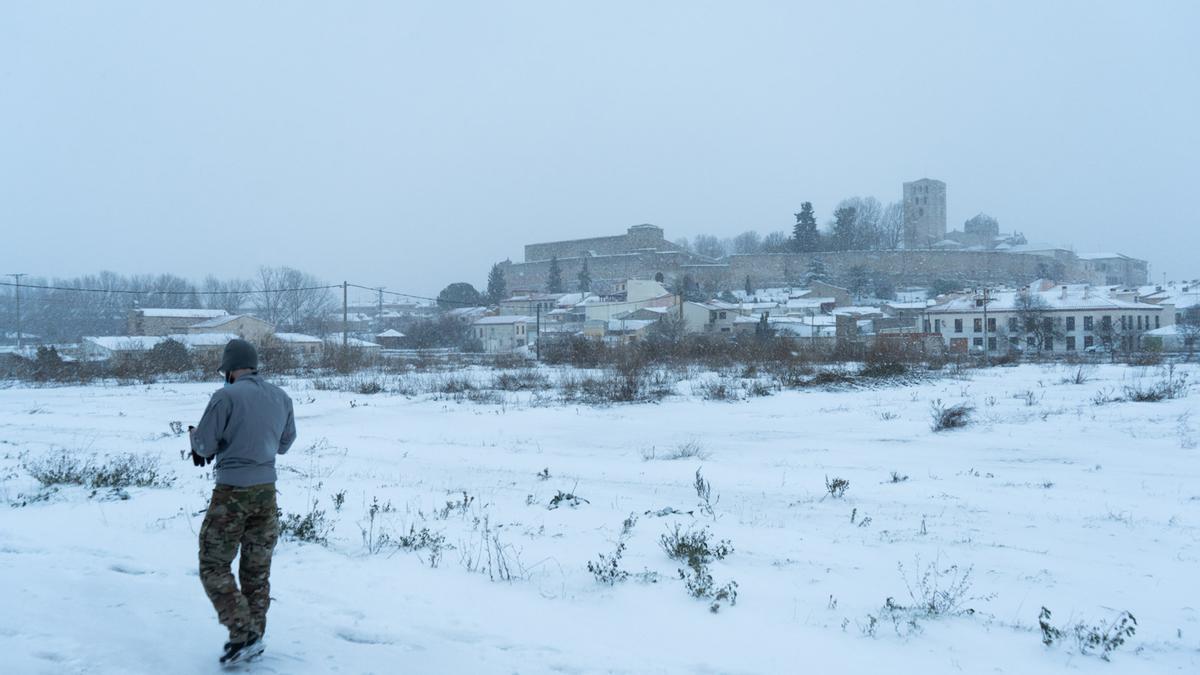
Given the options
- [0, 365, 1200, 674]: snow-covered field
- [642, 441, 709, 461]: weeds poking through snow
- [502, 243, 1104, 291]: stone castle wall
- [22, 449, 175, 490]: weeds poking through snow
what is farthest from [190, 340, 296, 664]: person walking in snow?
[502, 243, 1104, 291]: stone castle wall

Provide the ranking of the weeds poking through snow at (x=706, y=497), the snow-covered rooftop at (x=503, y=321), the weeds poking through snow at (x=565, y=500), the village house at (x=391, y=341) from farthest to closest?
the snow-covered rooftop at (x=503, y=321), the village house at (x=391, y=341), the weeds poking through snow at (x=565, y=500), the weeds poking through snow at (x=706, y=497)

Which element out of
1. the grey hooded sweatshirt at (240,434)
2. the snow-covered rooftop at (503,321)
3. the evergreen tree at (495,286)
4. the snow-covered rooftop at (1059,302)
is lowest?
the grey hooded sweatshirt at (240,434)

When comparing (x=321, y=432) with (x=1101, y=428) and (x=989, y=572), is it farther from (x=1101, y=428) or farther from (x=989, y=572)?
(x=1101, y=428)

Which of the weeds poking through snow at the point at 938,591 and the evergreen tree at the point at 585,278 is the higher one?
the evergreen tree at the point at 585,278

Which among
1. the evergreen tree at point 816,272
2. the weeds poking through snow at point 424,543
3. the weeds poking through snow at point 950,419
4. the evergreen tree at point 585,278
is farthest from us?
the evergreen tree at point 585,278

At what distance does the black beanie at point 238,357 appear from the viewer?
3.63 meters

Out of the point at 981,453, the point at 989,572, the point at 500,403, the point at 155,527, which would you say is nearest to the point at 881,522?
the point at 989,572

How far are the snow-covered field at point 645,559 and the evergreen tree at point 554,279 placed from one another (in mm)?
92766

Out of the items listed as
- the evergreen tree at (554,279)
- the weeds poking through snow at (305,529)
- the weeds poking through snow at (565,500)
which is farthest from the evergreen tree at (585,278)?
the weeds poking through snow at (305,529)

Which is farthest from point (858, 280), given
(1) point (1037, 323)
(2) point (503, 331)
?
(2) point (503, 331)

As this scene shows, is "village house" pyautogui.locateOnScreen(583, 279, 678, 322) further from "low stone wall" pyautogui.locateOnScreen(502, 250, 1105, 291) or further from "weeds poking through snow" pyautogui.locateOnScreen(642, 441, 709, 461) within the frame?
"weeds poking through snow" pyautogui.locateOnScreen(642, 441, 709, 461)

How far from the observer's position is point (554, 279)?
104 m

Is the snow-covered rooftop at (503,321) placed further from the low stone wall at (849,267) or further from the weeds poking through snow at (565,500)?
the weeds poking through snow at (565,500)

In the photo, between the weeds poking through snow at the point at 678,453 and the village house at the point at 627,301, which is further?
the village house at the point at 627,301
